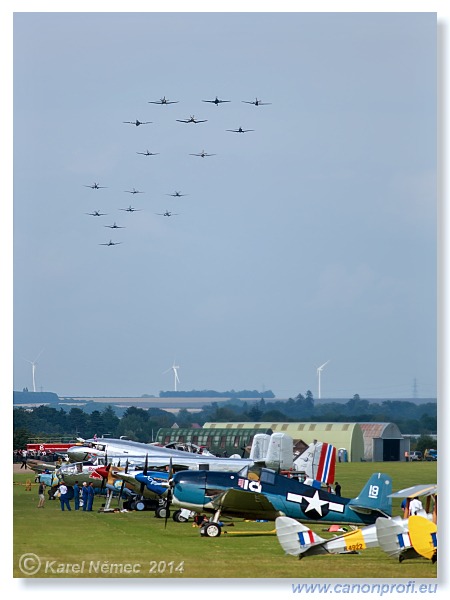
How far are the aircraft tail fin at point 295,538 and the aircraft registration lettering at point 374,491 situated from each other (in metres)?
4.58

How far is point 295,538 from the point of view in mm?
Result: 17750

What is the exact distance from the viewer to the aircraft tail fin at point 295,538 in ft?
58.0

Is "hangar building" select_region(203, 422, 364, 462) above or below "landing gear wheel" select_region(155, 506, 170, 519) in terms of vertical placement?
below

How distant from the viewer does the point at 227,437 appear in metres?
67.9

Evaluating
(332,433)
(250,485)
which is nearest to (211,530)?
(250,485)

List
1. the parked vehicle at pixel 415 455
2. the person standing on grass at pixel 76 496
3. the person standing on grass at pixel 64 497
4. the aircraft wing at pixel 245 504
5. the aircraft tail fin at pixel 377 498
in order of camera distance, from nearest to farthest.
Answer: the aircraft tail fin at pixel 377 498 < the aircraft wing at pixel 245 504 < the person standing on grass at pixel 64 497 < the person standing on grass at pixel 76 496 < the parked vehicle at pixel 415 455

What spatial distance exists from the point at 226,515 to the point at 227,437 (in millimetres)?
45252

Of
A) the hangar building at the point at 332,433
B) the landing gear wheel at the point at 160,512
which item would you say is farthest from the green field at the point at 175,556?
the hangar building at the point at 332,433

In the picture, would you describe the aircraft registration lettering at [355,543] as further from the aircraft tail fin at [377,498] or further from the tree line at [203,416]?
the tree line at [203,416]

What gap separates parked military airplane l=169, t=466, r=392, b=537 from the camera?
22.1 m

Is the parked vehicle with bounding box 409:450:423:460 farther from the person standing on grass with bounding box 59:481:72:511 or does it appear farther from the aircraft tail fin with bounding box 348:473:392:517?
the aircraft tail fin with bounding box 348:473:392:517

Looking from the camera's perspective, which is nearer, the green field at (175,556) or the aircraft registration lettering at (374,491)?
the green field at (175,556)

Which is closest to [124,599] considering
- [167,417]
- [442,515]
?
[442,515]

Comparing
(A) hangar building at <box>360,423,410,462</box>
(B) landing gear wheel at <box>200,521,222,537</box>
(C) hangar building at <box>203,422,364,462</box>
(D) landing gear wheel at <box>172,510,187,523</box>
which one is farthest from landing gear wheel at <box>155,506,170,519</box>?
(C) hangar building at <box>203,422,364,462</box>
